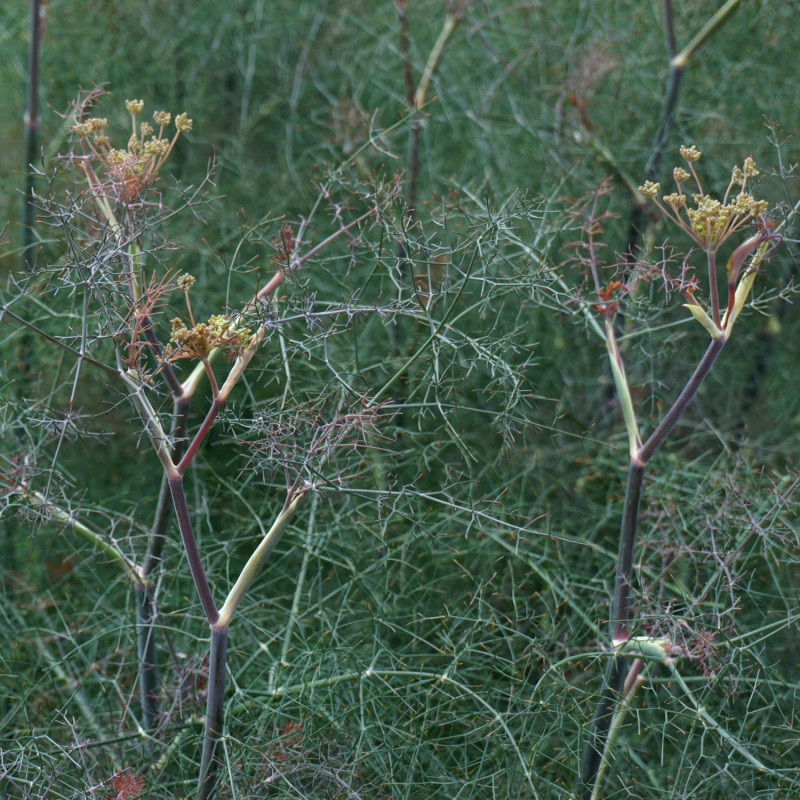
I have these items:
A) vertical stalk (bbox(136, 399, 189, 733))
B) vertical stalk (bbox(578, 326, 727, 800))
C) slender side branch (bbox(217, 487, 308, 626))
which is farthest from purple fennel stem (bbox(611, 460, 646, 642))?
vertical stalk (bbox(136, 399, 189, 733))

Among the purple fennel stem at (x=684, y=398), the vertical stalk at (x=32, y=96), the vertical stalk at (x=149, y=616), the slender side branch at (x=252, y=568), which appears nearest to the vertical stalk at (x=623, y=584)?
the purple fennel stem at (x=684, y=398)

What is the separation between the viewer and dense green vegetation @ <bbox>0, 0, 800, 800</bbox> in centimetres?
84

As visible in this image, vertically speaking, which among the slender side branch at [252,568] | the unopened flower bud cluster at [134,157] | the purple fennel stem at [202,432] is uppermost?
the unopened flower bud cluster at [134,157]

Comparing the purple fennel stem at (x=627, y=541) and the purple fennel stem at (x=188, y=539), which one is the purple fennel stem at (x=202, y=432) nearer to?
the purple fennel stem at (x=188, y=539)

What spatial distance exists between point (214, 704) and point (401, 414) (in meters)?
0.43

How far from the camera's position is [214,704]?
2.52 feet

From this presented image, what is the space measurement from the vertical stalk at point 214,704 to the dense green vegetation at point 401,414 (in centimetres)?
4

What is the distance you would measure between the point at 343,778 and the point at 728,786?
418mm

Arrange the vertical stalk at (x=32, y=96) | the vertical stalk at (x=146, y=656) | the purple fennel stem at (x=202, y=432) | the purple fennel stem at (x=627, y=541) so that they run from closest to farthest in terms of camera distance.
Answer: the purple fennel stem at (x=202, y=432), the purple fennel stem at (x=627, y=541), the vertical stalk at (x=146, y=656), the vertical stalk at (x=32, y=96)

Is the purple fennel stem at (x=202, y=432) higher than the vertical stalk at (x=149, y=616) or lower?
higher

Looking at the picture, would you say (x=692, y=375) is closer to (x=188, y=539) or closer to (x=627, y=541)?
(x=627, y=541)

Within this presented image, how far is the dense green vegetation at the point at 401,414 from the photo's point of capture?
2.76ft

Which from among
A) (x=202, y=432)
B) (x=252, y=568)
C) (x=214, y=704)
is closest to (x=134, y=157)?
(x=202, y=432)

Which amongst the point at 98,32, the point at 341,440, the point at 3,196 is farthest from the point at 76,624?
the point at 98,32
